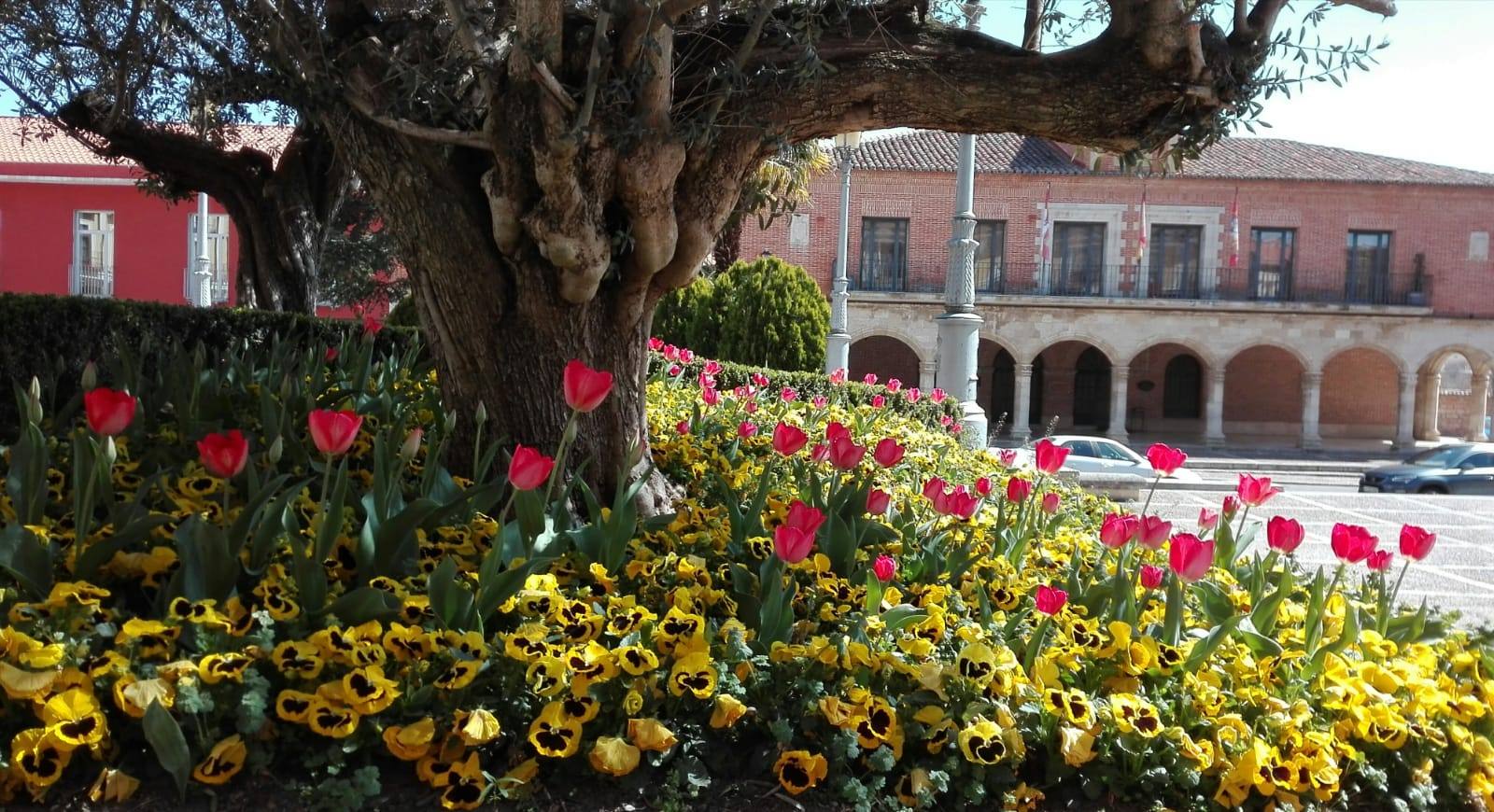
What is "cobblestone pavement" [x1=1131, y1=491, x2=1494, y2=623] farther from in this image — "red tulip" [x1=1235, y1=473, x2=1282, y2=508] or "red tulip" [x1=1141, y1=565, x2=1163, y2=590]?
"red tulip" [x1=1141, y1=565, x2=1163, y2=590]

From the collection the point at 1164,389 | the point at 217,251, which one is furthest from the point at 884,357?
the point at 217,251

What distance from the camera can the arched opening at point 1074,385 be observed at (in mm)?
31656

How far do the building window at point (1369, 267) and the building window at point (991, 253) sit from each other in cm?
915

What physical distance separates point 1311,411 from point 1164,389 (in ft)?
12.4

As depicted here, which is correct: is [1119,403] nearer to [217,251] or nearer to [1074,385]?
[1074,385]

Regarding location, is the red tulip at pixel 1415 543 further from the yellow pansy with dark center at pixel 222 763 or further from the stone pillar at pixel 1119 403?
the stone pillar at pixel 1119 403

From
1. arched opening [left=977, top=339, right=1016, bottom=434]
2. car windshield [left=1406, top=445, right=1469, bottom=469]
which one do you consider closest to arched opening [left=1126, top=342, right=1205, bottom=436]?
arched opening [left=977, top=339, right=1016, bottom=434]

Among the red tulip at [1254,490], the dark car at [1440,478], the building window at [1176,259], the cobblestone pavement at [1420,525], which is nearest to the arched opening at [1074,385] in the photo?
the building window at [1176,259]

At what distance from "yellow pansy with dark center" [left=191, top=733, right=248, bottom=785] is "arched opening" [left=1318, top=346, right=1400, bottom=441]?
33.4 meters

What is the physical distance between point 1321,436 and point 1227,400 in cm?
254

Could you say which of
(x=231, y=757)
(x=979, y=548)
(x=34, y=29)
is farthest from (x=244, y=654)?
(x=34, y=29)

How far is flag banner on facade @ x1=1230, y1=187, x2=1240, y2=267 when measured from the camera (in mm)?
29625

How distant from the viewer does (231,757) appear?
7.36ft

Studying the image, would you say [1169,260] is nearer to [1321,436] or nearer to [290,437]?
[1321,436]
